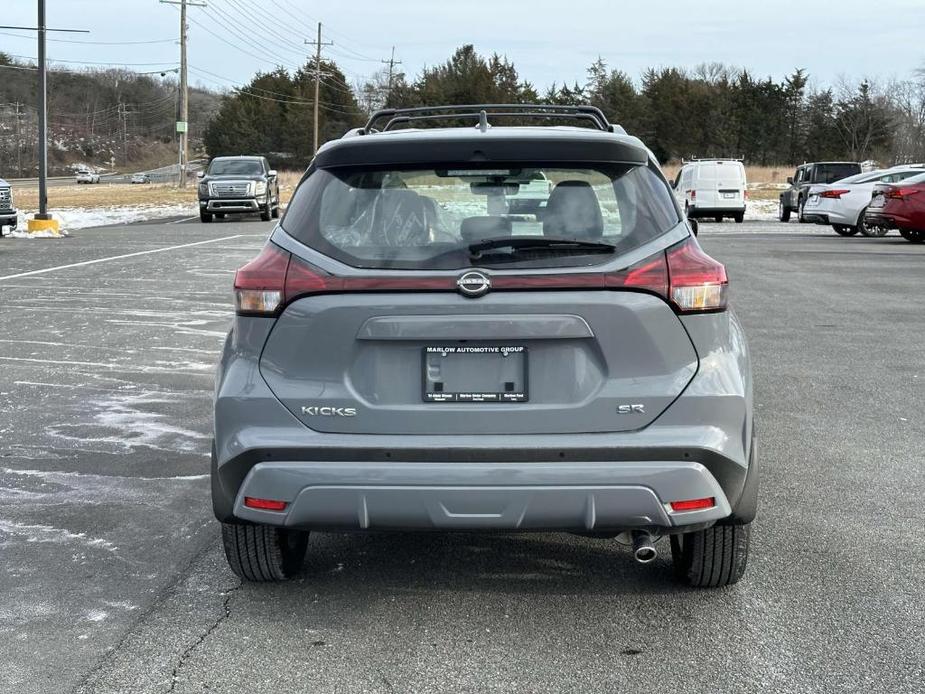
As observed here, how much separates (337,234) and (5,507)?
2528mm

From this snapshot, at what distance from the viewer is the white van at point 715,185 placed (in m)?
34.1

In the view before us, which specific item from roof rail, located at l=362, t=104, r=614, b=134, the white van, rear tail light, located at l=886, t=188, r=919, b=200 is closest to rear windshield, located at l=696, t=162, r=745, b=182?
the white van

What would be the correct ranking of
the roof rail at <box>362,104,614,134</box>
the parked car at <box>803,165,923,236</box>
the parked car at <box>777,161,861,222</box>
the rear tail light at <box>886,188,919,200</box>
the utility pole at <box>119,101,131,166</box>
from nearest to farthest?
the roof rail at <box>362,104,614,134</box>
the rear tail light at <box>886,188,919,200</box>
the parked car at <box>803,165,923,236</box>
the parked car at <box>777,161,861,222</box>
the utility pole at <box>119,101,131,166</box>

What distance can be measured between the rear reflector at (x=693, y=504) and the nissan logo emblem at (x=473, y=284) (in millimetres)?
898

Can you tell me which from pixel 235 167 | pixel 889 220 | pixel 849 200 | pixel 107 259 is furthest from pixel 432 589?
pixel 235 167

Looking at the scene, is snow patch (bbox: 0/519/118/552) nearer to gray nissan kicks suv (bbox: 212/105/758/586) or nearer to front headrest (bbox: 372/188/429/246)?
gray nissan kicks suv (bbox: 212/105/758/586)

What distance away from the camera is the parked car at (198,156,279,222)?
3403 centimetres

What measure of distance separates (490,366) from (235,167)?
107ft

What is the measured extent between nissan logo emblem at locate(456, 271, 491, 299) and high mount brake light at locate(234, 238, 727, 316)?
21 millimetres

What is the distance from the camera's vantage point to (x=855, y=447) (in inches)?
255

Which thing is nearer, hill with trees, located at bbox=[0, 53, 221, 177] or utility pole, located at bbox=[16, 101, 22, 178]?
utility pole, located at bbox=[16, 101, 22, 178]

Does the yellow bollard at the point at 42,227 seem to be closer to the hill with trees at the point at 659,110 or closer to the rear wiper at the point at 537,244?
the rear wiper at the point at 537,244

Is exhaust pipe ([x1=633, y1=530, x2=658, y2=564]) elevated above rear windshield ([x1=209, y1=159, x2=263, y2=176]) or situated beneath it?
situated beneath

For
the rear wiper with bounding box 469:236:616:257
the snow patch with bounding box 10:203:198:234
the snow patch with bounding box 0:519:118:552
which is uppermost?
the rear wiper with bounding box 469:236:616:257
